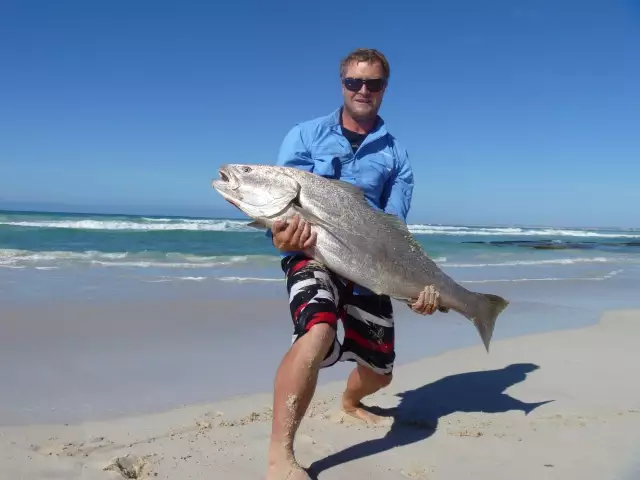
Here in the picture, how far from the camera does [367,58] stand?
3748mm

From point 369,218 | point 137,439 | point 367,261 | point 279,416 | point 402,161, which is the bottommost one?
point 137,439

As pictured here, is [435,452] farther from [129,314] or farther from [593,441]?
[129,314]

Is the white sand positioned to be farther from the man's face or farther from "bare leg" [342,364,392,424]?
the man's face

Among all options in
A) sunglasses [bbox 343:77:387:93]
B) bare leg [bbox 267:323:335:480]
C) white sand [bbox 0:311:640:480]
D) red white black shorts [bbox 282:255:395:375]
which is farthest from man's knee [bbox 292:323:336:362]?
sunglasses [bbox 343:77:387:93]

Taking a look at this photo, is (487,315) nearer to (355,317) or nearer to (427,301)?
(427,301)

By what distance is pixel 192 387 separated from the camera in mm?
4848

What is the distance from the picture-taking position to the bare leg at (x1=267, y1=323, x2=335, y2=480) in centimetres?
291

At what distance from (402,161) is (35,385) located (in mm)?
3503

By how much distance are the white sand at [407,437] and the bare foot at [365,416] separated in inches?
3.0

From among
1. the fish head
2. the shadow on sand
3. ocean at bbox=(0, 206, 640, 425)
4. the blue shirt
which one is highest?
the blue shirt

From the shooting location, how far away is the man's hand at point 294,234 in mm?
3229

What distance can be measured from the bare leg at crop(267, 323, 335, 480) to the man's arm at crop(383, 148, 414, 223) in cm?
130

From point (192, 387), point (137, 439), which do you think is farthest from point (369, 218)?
point (192, 387)

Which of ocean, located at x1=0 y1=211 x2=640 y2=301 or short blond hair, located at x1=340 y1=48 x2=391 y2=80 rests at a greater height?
short blond hair, located at x1=340 y1=48 x2=391 y2=80
